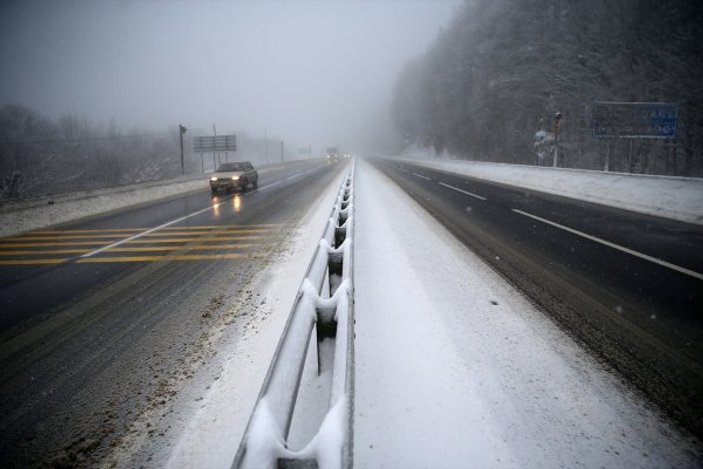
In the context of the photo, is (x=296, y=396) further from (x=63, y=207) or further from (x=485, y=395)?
(x=63, y=207)

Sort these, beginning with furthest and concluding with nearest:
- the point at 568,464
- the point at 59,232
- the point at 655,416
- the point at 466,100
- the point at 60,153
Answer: the point at 60,153 < the point at 466,100 < the point at 59,232 < the point at 655,416 < the point at 568,464

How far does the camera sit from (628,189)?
11.0 meters

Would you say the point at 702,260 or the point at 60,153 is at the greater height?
the point at 60,153

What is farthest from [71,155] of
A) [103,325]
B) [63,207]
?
[103,325]

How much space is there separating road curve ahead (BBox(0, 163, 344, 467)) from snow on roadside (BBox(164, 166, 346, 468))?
0.28 metres

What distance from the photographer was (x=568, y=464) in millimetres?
1956

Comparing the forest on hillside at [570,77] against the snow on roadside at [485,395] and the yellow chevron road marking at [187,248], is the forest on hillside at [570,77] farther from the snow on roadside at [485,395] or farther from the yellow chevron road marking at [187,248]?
the yellow chevron road marking at [187,248]

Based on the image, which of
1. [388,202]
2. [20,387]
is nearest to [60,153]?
[388,202]

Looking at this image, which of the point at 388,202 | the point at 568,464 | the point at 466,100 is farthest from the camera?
the point at 466,100

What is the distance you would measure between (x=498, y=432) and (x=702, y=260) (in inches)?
223

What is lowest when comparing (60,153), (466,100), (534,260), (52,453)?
(52,453)

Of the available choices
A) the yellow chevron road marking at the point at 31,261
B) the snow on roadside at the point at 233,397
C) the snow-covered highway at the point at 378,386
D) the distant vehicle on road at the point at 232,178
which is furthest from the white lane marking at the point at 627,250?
the distant vehicle on road at the point at 232,178

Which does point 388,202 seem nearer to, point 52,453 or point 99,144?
point 52,453

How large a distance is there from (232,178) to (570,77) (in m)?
37.2
